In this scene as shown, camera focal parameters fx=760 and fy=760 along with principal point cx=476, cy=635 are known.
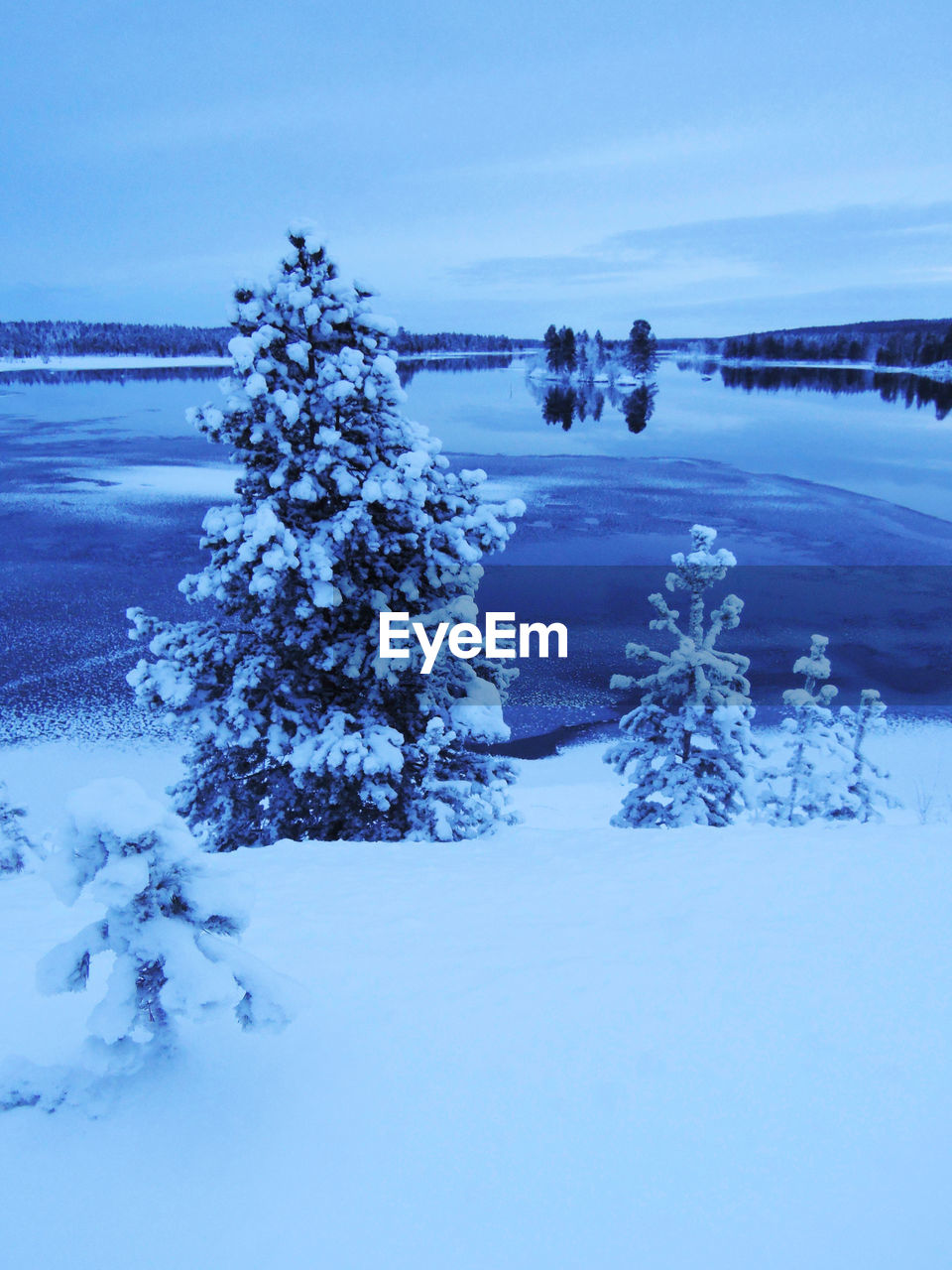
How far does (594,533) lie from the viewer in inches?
1202

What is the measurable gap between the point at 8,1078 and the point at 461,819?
5.92 metres

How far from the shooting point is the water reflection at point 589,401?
6397cm

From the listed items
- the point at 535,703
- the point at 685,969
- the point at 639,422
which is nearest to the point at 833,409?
the point at 639,422

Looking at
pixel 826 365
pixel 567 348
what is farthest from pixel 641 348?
pixel 826 365

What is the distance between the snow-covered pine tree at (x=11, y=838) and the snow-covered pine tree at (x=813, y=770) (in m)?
10.3

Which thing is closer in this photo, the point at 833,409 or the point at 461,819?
the point at 461,819

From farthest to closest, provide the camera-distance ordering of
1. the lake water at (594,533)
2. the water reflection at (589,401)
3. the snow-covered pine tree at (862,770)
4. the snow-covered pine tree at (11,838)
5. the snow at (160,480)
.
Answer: the water reflection at (589,401)
the snow at (160,480)
the lake water at (594,533)
the snow-covered pine tree at (862,770)
the snow-covered pine tree at (11,838)

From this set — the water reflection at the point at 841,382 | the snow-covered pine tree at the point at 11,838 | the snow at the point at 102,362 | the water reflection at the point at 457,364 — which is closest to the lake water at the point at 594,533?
the snow-covered pine tree at the point at 11,838

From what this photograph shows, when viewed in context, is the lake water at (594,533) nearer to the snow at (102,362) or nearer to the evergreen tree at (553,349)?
the evergreen tree at (553,349)

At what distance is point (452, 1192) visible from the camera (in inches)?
131

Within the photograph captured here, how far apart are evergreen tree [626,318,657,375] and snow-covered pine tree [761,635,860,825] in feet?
304

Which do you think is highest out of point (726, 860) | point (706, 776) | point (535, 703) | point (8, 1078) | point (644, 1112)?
point (8, 1078)

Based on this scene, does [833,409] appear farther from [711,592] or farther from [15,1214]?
[15,1214]

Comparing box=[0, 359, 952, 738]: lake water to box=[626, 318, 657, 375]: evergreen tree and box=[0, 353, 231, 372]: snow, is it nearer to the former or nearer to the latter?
box=[626, 318, 657, 375]: evergreen tree
